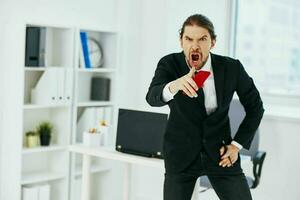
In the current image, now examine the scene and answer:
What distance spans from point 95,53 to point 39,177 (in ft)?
3.64

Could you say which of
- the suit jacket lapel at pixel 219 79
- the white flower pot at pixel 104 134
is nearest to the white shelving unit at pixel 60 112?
the white flower pot at pixel 104 134

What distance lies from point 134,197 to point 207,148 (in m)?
2.53

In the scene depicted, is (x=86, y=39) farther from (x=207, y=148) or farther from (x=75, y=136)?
(x=207, y=148)

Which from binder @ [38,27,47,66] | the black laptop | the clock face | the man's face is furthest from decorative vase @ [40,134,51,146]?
the man's face

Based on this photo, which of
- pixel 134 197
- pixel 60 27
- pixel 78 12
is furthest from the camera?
pixel 134 197

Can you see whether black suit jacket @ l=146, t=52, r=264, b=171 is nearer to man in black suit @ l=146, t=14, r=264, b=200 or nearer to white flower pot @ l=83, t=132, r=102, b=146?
man in black suit @ l=146, t=14, r=264, b=200

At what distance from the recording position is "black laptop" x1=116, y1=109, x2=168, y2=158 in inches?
122

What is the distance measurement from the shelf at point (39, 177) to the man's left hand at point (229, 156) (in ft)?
6.53

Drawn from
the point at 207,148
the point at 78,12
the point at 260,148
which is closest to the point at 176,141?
the point at 207,148

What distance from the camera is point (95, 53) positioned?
4.50 m

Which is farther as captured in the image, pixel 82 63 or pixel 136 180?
pixel 136 180

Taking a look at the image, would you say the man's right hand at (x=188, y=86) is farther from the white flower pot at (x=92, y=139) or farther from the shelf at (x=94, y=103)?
the shelf at (x=94, y=103)

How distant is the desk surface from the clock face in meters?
1.15

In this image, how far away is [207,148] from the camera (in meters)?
2.42
